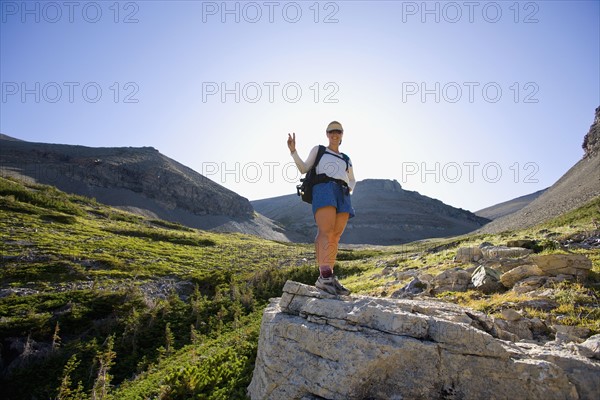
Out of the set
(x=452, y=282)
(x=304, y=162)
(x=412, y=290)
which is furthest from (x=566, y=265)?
(x=304, y=162)

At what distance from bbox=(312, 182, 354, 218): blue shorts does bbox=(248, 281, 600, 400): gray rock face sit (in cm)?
184

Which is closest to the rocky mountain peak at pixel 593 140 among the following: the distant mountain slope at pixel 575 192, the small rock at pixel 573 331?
the distant mountain slope at pixel 575 192

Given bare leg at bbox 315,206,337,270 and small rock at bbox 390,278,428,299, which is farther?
small rock at bbox 390,278,428,299

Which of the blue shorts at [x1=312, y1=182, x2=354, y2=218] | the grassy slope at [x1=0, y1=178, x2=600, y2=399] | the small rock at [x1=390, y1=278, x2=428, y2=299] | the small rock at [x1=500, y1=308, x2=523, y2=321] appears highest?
the blue shorts at [x1=312, y1=182, x2=354, y2=218]

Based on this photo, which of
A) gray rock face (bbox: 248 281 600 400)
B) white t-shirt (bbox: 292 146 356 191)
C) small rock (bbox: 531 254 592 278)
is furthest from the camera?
small rock (bbox: 531 254 592 278)

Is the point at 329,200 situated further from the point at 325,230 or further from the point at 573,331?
the point at 573,331

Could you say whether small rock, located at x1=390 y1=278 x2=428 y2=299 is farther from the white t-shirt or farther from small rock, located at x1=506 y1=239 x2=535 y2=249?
small rock, located at x1=506 y1=239 x2=535 y2=249

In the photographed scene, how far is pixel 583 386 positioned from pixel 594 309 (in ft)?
→ 10.4

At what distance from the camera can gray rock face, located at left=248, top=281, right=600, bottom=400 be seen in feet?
13.2

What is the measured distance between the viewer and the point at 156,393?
8359 mm

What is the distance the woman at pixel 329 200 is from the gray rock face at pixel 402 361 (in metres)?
0.87

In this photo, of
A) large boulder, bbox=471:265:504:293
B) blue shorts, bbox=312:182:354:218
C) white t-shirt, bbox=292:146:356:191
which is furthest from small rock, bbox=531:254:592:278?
white t-shirt, bbox=292:146:356:191

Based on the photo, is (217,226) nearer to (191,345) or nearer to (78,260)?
(78,260)

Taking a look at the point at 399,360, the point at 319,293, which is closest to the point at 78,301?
the point at 319,293
